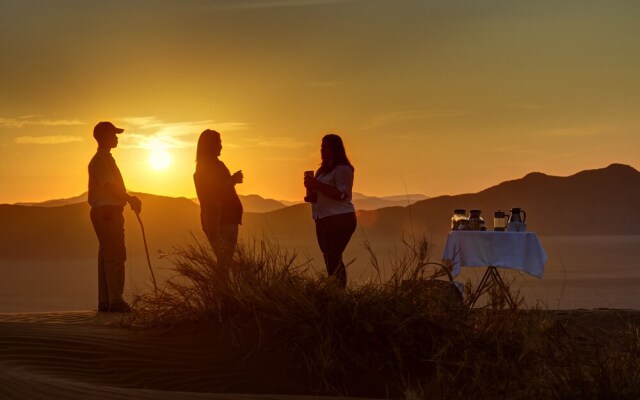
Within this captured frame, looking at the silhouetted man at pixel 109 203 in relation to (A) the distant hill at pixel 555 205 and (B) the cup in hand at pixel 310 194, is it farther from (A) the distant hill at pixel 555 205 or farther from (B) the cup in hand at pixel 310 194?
(A) the distant hill at pixel 555 205

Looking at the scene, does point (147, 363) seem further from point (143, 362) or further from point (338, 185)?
point (338, 185)

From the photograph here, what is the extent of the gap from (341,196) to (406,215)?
7304 cm

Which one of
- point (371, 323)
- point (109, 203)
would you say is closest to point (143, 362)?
point (371, 323)

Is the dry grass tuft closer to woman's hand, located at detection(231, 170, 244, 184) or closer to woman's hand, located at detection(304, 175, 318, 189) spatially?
woman's hand, located at detection(304, 175, 318, 189)

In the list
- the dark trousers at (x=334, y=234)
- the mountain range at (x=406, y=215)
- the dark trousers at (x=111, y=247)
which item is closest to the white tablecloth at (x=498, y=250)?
the dark trousers at (x=334, y=234)

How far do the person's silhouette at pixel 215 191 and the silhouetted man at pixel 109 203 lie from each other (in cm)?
93

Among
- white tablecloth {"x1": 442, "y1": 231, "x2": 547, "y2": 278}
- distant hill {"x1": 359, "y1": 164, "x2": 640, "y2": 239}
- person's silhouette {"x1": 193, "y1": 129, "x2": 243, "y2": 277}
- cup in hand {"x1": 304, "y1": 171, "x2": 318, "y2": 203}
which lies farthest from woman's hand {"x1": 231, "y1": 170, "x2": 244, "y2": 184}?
distant hill {"x1": 359, "y1": 164, "x2": 640, "y2": 239}

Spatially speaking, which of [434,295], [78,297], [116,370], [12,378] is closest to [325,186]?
[434,295]

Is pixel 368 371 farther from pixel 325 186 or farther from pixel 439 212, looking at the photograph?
pixel 439 212

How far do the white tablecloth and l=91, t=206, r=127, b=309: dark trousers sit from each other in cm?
359

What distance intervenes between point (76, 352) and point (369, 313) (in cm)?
219

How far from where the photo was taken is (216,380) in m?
6.65

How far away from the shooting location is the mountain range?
215 ft

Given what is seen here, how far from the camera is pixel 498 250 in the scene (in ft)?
34.9
